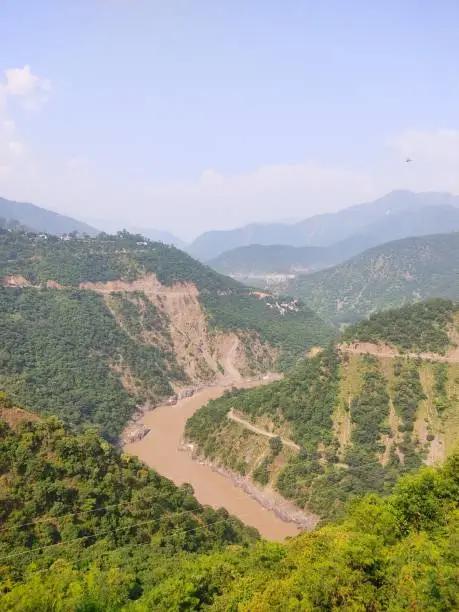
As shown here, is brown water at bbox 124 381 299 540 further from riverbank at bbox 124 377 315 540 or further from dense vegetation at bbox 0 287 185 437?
dense vegetation at bbox 0 287 185 437

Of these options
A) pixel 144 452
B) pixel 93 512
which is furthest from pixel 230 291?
pixel 93 512

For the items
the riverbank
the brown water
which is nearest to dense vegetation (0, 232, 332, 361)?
the brown water

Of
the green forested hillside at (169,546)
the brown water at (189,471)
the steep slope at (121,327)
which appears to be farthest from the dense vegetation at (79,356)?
the green forested hillside at (169,546)

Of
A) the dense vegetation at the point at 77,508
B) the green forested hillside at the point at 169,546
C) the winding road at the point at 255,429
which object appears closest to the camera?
the green forested hillside at the point at 169,546

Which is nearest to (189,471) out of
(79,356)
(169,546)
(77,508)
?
(169,546)

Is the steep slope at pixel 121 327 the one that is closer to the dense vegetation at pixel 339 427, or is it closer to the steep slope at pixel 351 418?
the steep slope at pixel 351 418

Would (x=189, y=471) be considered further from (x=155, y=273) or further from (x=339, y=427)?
(x=155, y=273)
